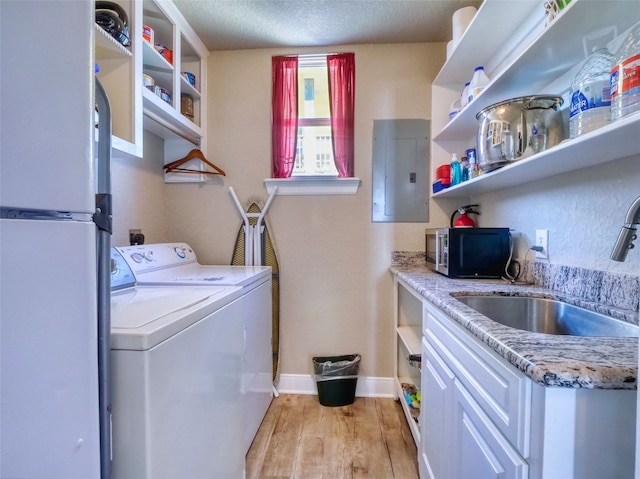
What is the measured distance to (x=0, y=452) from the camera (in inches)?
16.8

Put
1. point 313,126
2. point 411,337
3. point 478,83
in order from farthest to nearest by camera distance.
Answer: point 313,126 → point 411,337 → point 478,83

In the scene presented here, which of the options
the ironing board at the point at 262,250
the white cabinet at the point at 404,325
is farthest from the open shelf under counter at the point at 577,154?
the ironing board at the point at 262,250

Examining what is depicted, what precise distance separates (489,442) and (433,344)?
49 centimetres

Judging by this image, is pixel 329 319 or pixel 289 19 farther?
pixel 329 319

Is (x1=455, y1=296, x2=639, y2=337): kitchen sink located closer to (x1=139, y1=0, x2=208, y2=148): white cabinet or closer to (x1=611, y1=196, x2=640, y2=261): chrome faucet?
(x1=611, y1=196, x2=640, y2=261): chrome faucet

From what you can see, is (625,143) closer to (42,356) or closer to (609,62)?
(609,62)

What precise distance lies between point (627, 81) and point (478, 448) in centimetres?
101

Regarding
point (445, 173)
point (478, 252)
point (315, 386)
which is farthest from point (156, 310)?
point (445, 173)

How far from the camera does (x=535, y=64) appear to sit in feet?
3.74

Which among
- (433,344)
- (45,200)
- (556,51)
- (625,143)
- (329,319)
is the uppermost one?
(556,51)

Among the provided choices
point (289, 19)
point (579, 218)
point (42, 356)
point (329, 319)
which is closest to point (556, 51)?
point (579, 218)

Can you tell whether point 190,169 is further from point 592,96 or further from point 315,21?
point 592,96

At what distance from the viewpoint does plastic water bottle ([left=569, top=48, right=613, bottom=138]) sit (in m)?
0.84

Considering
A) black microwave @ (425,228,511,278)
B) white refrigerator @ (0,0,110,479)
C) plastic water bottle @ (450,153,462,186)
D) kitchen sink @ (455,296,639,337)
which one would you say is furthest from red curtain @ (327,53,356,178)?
white refrigerator @ (0,0,110,479)
